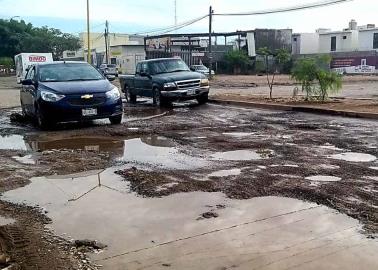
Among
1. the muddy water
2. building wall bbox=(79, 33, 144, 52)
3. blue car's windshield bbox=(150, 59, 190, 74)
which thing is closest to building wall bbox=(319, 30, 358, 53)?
building wall bbox=(79, 33, 144, 52)

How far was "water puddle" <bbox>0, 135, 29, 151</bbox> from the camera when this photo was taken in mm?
9131

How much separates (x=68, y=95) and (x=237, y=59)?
183 ft

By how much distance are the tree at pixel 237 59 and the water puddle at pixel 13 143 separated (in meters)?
56.5

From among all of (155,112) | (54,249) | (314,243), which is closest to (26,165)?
(54,249)

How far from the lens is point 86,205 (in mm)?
5223

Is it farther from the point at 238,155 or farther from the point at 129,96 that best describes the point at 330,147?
the point at 129,96

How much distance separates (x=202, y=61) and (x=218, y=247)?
Answer: 6621cm

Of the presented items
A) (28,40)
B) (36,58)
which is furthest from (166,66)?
(28,40)

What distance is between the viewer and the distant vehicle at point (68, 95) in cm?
1108

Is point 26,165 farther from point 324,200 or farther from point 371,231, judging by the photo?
point 371,231

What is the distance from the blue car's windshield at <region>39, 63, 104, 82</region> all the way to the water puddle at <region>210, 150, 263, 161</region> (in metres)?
5.51

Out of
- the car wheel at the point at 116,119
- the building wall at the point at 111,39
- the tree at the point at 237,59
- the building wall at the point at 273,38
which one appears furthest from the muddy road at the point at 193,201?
the building wall at the point at 111,39

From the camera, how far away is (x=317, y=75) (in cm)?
1577

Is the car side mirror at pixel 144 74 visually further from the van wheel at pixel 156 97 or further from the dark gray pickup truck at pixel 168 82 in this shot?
the van wheel at pixel 156 97
